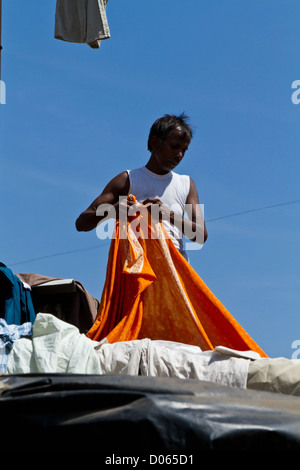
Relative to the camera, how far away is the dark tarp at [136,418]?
89.7 inches

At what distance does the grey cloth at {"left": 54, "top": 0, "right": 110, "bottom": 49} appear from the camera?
7.03 metres

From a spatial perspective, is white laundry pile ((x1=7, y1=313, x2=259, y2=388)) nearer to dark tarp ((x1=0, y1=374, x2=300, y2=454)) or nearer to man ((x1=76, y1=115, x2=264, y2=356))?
man ((x1=76, y1=115, x2=264, y2=356))

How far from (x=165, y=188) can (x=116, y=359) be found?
77.7 inches

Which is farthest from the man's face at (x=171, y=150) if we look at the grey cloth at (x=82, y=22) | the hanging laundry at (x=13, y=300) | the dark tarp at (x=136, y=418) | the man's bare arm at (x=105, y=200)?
the dark tarp at (x=136, y=418)

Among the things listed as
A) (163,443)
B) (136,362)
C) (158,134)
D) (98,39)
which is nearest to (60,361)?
(136,362)

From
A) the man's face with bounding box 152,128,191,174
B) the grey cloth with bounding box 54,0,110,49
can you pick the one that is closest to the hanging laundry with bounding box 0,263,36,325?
the man's face with bounding box 152,128,191,174

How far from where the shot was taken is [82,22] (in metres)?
7.11

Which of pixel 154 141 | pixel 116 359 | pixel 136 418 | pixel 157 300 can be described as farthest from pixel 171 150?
pixel 136 418

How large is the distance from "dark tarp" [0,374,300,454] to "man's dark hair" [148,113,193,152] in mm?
3441

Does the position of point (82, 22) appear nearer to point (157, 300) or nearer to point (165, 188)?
point (165, 188)

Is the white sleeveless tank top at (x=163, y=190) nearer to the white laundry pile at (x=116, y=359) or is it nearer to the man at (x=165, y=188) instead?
the man at (x=165, y=188)
